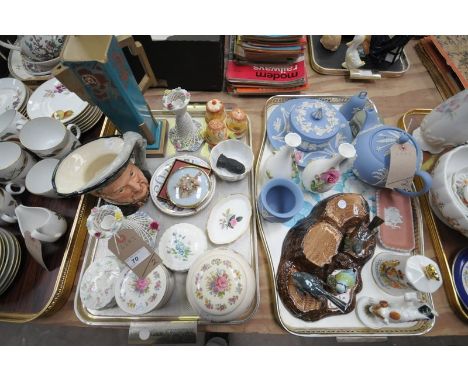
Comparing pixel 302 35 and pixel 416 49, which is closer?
pixel 302 35

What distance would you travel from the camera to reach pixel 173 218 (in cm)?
115

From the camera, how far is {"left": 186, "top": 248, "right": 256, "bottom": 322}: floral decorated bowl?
0.87 m

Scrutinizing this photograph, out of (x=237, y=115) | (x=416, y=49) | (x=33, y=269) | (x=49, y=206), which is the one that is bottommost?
(x=33, y=269)

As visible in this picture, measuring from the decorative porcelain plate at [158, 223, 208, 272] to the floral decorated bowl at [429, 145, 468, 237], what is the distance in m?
0.94

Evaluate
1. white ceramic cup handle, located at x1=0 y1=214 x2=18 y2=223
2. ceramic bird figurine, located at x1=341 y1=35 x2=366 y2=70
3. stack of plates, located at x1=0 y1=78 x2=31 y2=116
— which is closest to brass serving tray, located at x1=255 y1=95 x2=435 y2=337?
ceramic bird figurine, located at x1=341 y1=35 x2=366 y2=70

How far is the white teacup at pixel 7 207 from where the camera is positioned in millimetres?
1079

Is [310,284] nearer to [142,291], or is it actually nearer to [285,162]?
[285,162]

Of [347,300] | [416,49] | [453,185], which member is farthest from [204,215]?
[416,49]

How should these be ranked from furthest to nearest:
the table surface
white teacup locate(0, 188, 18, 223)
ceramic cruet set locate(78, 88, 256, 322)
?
1. the table surface
2. white teacup locate(0, 188, 18, 223)
3. ceramic cruet set locate(78, 88, 256, 322)

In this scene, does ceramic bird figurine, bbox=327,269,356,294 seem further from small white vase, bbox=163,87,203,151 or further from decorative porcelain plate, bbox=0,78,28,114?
decorative porcelain plate, bbox=0,78,28,114

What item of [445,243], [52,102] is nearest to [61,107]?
[52,102]

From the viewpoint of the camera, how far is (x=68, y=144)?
115 centimetres

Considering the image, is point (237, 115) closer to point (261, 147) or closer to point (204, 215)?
point (261, 147)

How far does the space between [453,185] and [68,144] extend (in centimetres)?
159
